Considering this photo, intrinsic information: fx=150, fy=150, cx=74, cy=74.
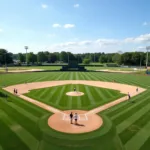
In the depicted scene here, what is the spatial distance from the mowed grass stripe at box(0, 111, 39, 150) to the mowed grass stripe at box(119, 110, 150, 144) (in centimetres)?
870

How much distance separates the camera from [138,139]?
49.7 ft

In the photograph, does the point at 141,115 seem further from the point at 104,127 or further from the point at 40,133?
the point at 40,133

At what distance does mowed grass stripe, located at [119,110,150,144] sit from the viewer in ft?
50.4

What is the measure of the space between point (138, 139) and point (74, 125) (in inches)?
275

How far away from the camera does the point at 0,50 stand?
432 ft

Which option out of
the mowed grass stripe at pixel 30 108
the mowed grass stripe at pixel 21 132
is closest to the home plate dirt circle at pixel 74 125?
the mowed grass stripe at pixel 30 108

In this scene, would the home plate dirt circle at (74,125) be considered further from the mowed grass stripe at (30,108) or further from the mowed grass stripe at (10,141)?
the mowed grass stripe at (10,141)

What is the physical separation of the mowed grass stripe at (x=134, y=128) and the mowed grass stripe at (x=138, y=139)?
0.30 meters

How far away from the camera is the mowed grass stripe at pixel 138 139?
13.9 metres

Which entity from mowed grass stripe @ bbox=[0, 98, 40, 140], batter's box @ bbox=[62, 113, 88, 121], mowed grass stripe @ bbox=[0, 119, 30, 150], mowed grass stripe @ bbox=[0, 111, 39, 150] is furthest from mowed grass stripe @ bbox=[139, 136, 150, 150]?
mowed grass stripe @ bbox=[0, 119, 30, 150]

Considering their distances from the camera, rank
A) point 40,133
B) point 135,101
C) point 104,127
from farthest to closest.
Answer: point 135,101
point 104,127
point 40,133

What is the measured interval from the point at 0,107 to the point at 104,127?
54.2ft

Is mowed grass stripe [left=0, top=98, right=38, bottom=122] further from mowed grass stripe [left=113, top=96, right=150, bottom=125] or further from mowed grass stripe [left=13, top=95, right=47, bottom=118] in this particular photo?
mowed grass stripe [left=113, top=96, right=150, bottom=125]

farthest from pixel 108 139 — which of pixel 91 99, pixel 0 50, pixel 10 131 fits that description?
pixel 0 50
